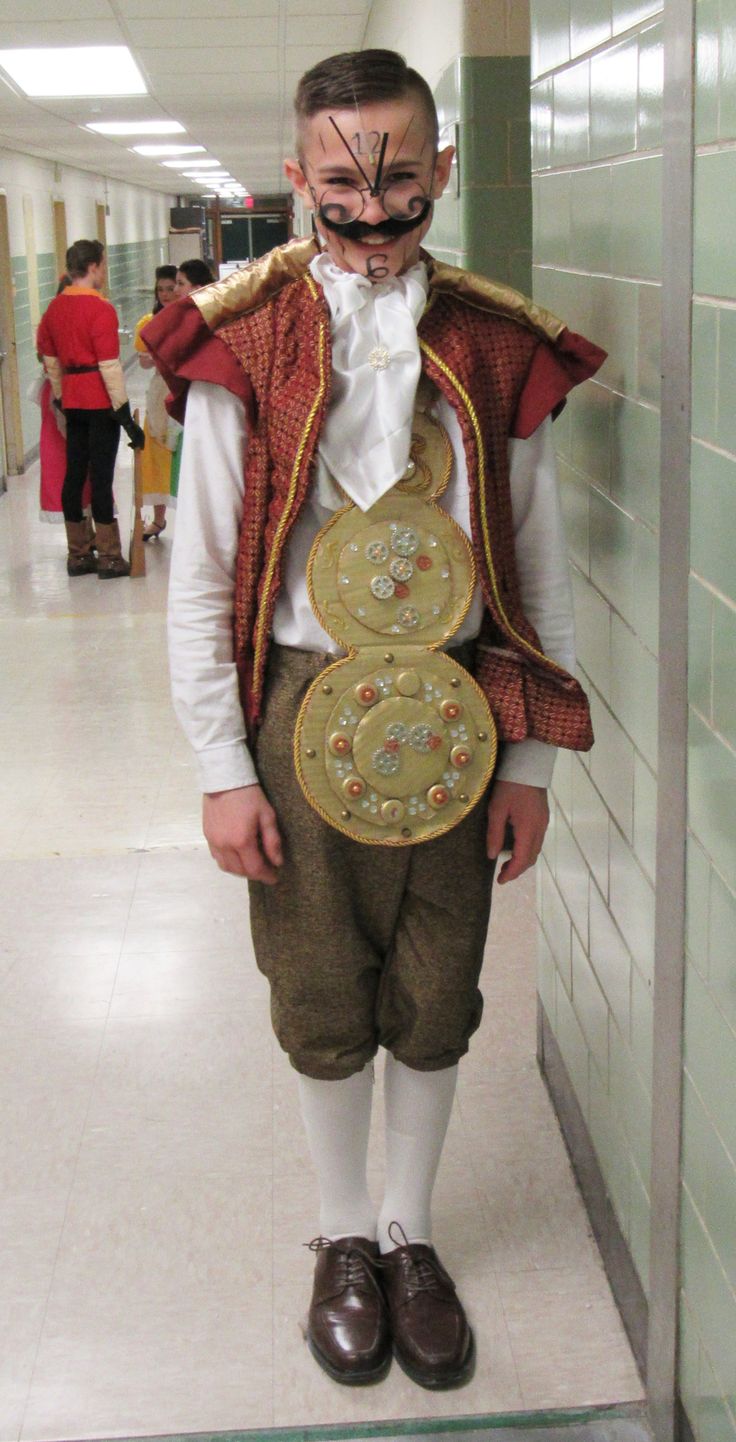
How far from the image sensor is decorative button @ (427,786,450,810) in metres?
1.46

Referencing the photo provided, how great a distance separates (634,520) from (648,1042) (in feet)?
1.88

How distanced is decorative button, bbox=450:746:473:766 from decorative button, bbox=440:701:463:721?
0.03 meters

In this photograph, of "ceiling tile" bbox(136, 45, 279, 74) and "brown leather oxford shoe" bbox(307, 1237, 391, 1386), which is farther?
"ceiling tile" bbox(136, 45, 279, 74)

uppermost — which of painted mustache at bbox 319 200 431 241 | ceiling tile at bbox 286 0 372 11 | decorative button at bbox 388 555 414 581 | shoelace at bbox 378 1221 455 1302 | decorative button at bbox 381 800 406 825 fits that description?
ceiling tile at bbox 286 0 372 11

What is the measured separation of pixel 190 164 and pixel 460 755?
15.9 metres

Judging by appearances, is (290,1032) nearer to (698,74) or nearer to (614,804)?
(614,804)

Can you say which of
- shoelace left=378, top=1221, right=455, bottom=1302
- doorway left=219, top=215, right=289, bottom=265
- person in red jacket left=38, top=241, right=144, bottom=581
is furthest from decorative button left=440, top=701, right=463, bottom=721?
doorway left=219, top=215, right=289, bottom=265

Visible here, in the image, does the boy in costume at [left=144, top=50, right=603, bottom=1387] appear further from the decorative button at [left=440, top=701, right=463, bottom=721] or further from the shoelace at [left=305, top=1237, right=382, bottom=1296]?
the shoelace at [left=305, top=1237, right=382, bottom=1296]

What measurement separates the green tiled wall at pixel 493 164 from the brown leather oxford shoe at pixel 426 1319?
1997mm

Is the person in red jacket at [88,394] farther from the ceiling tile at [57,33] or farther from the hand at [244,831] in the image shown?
the hand at [244,831]

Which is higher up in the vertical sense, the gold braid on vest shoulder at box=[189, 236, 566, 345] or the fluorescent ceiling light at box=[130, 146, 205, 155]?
the fluorescent ceiling light at box=[130, 146, 205, 155]

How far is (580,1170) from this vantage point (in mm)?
2049

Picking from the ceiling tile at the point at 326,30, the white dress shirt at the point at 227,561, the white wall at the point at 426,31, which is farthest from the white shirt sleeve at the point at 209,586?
the ceiling tile at the point at 326,30

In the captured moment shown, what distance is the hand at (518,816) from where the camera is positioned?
1.56 meters
